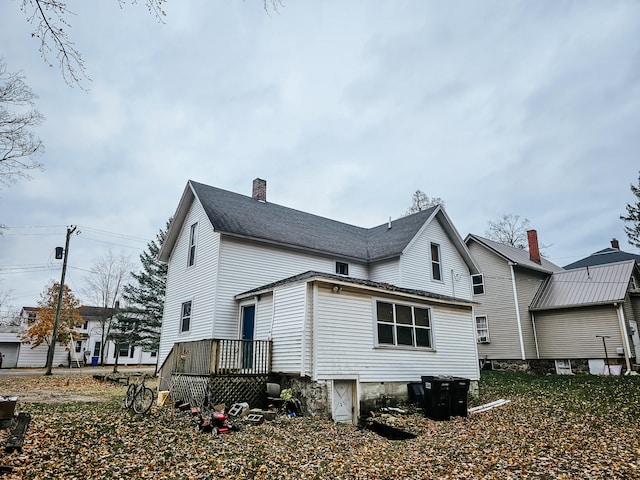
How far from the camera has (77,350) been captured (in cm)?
3850

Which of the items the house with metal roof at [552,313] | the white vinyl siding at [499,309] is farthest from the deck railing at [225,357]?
the white vinyl siding at [499,309]

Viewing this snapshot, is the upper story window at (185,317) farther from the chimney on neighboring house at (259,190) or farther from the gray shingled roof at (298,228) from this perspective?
the chimney on neighboring house at (259,190)

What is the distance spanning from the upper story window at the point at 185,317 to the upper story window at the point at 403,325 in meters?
7.87

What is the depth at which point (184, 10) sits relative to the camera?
5293 millimetres

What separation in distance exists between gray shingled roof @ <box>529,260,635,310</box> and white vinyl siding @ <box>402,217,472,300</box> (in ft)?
17.8

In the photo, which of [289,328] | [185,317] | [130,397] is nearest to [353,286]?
[289,328]

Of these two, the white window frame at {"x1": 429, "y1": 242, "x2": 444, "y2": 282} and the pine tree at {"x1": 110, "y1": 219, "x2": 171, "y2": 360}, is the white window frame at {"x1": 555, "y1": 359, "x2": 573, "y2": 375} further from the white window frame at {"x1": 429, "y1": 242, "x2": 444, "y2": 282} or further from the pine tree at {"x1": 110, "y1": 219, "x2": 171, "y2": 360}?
the pine tree at {"x1": 110, "y1": 219, "x2": 171, "y2": 360}

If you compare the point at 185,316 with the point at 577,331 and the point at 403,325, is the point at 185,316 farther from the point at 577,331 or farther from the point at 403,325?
the point at 577,331

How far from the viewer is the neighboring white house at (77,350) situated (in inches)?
1396

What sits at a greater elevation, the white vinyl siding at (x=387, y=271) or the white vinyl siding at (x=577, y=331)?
the white vinyl siding at (x=387, y=271)

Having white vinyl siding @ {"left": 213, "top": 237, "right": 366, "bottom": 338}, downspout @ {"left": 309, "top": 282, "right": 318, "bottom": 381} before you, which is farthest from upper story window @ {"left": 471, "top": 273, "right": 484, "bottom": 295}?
downspout @ {"left": 309, "top": 282, "right": 318, "bottom": 381}

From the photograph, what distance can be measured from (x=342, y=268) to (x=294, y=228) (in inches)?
109

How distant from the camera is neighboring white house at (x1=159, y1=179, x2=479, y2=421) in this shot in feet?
35.8

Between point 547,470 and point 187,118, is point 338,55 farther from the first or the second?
point 547,470
